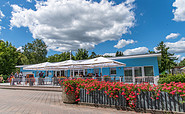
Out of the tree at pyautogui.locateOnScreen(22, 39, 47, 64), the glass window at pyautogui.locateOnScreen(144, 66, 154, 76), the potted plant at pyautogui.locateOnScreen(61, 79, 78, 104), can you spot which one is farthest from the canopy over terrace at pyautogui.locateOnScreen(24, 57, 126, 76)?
the tree at pyautogui.locateOnScreen(22, 39, 47, 64)

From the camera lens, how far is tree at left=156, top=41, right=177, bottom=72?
3158 cm

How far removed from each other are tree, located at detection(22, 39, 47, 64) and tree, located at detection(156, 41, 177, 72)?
38.0m

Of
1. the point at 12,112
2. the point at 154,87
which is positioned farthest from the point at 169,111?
the point at 12,112

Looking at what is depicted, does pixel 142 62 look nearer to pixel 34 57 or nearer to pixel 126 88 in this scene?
pixel 126 88

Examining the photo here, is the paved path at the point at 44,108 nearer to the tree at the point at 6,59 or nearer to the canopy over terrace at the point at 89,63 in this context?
the canopy over terrace at the point at 89,63

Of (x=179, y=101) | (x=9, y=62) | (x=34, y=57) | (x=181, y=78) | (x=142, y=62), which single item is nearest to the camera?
(x=179, y=101)

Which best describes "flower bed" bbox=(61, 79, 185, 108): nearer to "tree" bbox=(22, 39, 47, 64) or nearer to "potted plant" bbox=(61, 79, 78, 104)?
"potted plant" bbox=(61, 79, 78, 104)

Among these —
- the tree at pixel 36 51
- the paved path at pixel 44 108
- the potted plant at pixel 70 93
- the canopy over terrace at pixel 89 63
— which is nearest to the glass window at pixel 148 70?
the canopy over terrace at pixel 89 63

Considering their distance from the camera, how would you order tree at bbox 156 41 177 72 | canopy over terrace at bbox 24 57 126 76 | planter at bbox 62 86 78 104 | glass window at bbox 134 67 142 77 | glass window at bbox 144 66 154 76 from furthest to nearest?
tree at bbox 156 41 177 72, glass window at bbox 134 67 142 77, glass window at bbox 144 66 154 76, canopy over terrace at bbox 24 57 126 76, planter at bbox 62 86 78 104

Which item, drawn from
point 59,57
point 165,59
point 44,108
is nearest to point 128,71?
point 44,108

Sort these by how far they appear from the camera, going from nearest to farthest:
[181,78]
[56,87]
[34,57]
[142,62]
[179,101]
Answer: [179,101] → [181,78] → [56,87] → [142,62] → [34,57]

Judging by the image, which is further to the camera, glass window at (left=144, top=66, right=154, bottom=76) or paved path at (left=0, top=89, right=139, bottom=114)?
glass window at (left=144, top=66, right=154, bottom=76)

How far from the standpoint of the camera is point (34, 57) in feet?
153

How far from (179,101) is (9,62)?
38464 millimetres
